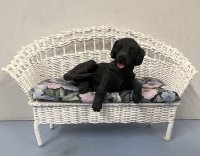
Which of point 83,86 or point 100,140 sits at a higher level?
point 83,86

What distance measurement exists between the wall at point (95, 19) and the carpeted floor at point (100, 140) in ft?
1.58

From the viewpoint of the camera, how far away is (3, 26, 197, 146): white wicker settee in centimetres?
192

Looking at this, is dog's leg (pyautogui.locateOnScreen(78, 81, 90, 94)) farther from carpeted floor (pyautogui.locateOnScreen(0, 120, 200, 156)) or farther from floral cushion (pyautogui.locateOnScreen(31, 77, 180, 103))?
carpeted floor (pyautogui.locateOnScreen(0, 120, 200, 156))

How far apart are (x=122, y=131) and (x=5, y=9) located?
1.29m

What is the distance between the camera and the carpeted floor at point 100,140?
1.93 meters

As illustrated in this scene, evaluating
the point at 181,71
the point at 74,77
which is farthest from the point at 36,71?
the point at 181,71

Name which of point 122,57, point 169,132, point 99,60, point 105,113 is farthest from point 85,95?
point 169,132

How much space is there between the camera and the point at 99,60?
2.26m

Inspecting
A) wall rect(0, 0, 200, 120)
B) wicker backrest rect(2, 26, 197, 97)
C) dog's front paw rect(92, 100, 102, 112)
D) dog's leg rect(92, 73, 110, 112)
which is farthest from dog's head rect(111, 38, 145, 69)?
wall rect(0, 0, 200, 120)

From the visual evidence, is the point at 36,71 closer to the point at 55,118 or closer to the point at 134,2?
the point at 55,118

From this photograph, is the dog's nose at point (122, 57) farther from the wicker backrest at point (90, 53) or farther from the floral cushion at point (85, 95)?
the wicker backrest at point (90, 53)

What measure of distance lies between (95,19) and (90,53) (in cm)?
27

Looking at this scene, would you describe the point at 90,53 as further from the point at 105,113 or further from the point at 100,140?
the point at 100,140

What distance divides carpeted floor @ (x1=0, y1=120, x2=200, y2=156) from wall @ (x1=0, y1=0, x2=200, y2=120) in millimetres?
483
